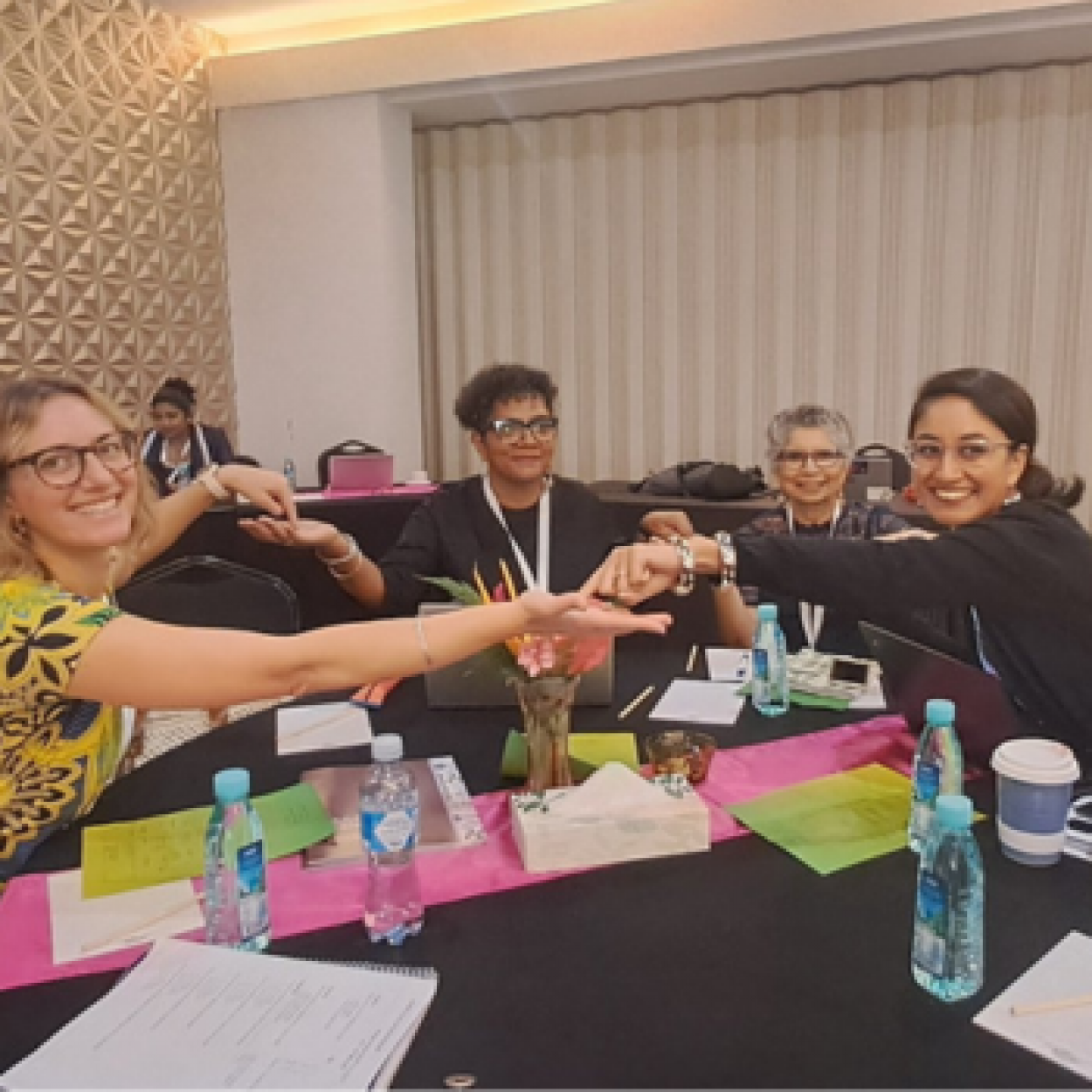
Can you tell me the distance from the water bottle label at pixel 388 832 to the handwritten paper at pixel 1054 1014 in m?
0.66

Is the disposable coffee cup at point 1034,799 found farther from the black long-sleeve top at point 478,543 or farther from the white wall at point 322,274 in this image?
the white wall at point 322,274

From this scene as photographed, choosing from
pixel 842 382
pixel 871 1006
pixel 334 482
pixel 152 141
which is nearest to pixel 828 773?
pixel 871 1006

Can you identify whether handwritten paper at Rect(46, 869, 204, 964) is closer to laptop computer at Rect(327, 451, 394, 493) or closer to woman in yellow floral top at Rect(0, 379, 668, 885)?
woman in yellow floral top at Rect(0, 379, 668, 885)

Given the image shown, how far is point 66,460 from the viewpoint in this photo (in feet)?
5.14

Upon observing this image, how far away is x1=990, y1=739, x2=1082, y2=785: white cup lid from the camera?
51.5 inches

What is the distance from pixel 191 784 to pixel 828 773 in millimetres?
1057

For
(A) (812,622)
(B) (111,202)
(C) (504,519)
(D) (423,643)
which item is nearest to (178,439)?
(B) (111,202)

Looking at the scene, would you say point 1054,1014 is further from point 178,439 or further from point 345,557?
point 178,439

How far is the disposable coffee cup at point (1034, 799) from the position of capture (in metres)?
1.31

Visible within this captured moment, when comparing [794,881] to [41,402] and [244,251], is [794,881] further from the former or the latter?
[244,251]

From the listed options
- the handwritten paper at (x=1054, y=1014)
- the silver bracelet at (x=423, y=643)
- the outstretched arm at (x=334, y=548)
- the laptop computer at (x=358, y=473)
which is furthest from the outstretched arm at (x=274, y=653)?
the laptop computer at (x=358, y=473)

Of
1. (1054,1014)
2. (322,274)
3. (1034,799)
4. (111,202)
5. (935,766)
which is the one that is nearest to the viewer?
(1054,1014)

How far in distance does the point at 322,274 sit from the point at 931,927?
16.4 feet

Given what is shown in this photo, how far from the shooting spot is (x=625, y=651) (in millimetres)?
2414
